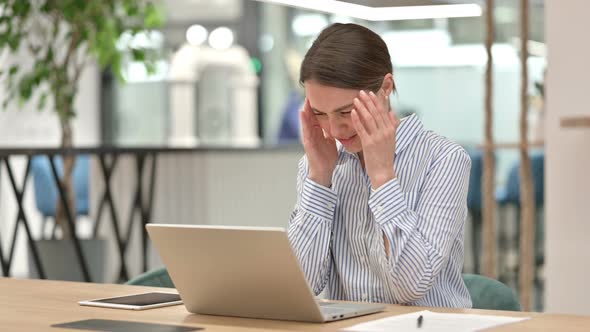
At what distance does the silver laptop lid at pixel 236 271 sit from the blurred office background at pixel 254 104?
3500mm

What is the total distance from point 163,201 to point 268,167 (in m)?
0.56

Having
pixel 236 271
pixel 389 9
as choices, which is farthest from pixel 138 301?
pixel 389 9

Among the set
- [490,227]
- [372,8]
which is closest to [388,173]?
[372,8]

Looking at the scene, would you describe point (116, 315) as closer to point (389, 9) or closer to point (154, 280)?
point (154, 280)

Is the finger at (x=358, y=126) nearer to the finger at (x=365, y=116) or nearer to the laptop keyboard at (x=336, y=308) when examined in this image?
the finger at (x=365, y=116)

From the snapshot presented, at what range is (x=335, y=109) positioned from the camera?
2.25 meters

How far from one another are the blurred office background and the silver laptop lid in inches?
138

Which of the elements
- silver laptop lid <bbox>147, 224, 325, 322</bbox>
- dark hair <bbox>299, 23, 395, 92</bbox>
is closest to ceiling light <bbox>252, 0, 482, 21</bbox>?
dark hair <bbox>299, 23, 395, 92</bbox>

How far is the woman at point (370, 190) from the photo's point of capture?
85.4 inches

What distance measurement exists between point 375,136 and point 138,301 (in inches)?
21.4

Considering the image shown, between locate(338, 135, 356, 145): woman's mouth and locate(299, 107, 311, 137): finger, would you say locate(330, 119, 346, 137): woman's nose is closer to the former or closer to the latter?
locate(338, 135, 356, 145): woman's mouth

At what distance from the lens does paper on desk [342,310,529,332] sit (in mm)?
1735

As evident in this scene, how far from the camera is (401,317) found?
1.87 metres

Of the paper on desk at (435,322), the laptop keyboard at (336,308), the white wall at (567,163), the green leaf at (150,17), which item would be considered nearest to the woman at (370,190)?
the laptop keyboard at (336,308)
